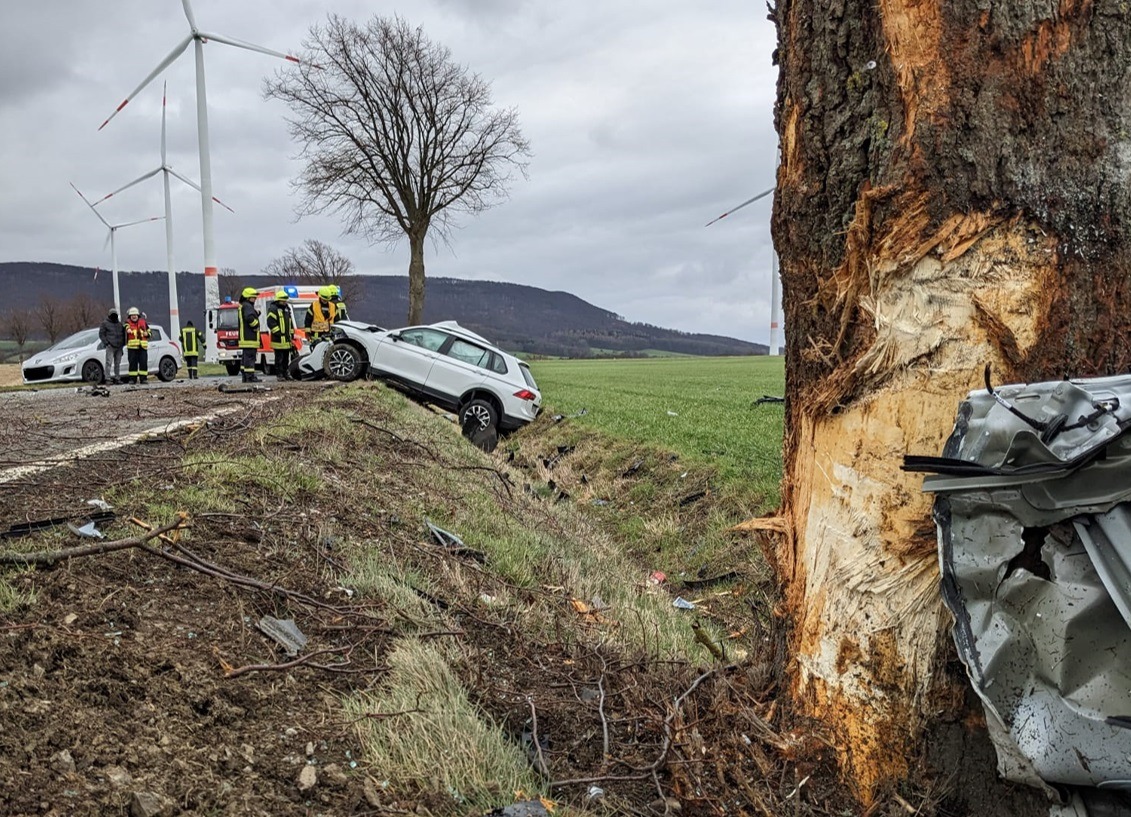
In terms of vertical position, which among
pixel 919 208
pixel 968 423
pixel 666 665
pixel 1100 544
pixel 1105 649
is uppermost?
pixel 919 208

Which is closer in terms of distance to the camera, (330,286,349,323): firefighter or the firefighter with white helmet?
the firefighter with white helmet

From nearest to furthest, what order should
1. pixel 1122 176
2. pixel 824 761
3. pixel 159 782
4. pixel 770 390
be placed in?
pixel 159 782
pixel 1122 176
pixel 824 761
pixel 770 390

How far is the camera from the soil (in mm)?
1978

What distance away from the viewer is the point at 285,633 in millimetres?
2914

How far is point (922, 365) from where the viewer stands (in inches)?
85.7

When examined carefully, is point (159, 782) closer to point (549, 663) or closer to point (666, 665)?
point (549, 663)

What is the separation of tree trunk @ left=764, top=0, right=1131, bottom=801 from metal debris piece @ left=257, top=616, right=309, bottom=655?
1.69m

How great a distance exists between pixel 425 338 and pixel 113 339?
29.6ft

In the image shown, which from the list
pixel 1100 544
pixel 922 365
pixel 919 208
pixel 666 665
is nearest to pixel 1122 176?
pixel 919 208

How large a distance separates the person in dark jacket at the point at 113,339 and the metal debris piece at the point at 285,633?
18.1 meters

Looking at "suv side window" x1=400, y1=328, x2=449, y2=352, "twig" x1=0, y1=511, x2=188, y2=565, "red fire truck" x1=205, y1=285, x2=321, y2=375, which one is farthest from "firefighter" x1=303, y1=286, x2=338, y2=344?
"twig" x1=0, y1=511, x2=188, y2=565

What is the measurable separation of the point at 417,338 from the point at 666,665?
39.6ft

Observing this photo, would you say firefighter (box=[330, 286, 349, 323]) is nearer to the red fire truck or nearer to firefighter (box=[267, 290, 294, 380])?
firefighter (box=[267, 290, 294, 380])

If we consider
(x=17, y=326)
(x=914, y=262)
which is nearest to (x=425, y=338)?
(x=914, y=262)
